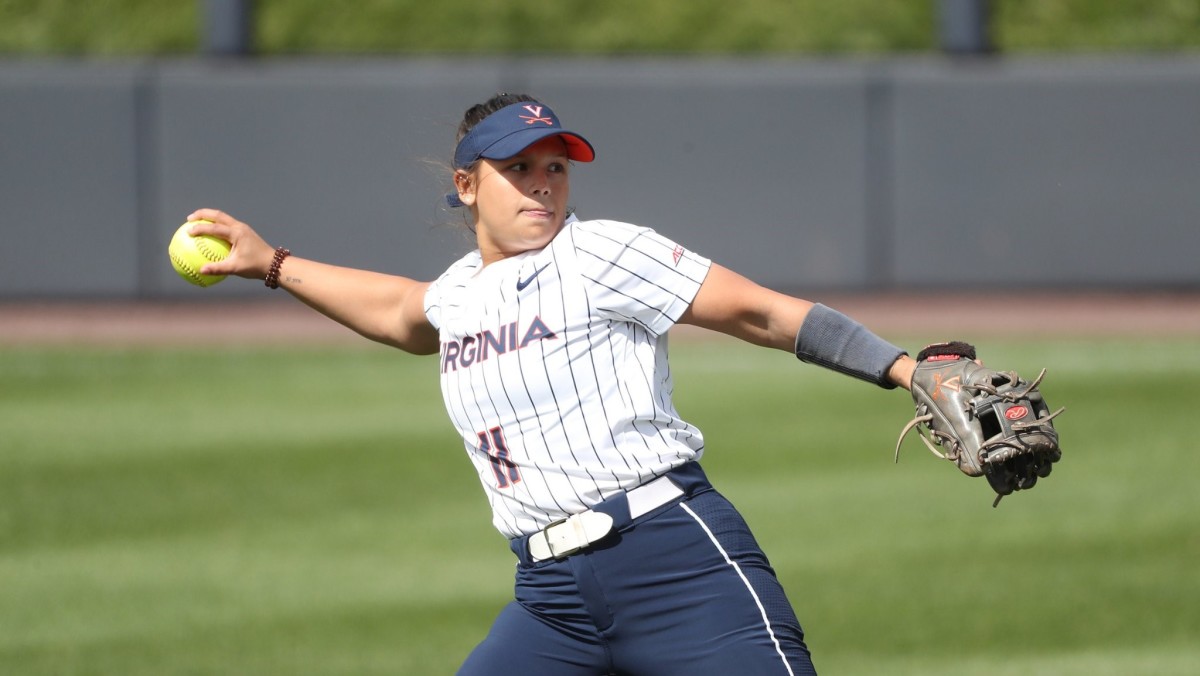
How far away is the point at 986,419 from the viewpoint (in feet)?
10.2

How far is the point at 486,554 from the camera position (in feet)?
24.5

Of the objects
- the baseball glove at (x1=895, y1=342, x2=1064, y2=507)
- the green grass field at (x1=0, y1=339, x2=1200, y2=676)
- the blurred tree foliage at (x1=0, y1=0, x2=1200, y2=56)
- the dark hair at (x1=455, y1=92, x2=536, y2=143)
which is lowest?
the green grass field at (x1=0, y1=339, x2=1200, y2=676)

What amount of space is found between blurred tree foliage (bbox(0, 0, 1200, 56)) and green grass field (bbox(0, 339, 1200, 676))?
20.2 ft

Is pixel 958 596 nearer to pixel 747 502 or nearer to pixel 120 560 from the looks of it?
pixel 747 502

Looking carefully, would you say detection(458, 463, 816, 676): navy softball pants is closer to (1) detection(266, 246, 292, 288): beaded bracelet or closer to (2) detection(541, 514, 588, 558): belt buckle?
(2) detection(541, 514, 588, 558): belt buckle

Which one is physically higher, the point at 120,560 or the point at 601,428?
the point at 601,428

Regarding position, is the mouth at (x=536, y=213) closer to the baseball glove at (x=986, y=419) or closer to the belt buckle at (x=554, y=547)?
the belt buckle at (x=554, y=547)

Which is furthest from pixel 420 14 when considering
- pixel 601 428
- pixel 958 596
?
pixel 601 428

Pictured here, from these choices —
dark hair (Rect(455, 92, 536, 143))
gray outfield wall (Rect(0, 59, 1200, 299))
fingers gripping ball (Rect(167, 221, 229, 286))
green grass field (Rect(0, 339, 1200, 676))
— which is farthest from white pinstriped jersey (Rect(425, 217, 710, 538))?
gray outfield wall (Rect(0, 59, 1200, 299))

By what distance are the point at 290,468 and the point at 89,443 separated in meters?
1.54

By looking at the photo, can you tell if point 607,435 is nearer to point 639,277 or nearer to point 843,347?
point 639,277

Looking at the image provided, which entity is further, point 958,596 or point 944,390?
point 958,596

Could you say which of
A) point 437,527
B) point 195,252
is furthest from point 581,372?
point 437,527

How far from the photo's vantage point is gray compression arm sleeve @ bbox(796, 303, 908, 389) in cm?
312
